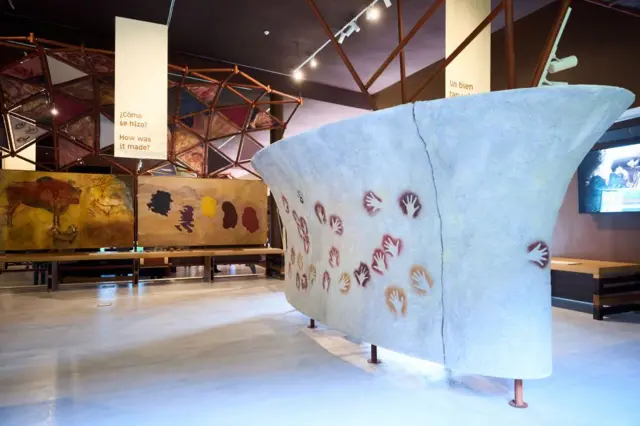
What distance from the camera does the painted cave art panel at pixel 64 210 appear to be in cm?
782

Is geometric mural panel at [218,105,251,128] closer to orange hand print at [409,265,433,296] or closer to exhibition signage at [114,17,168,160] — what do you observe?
exhibition signage at [114,17,168,160]

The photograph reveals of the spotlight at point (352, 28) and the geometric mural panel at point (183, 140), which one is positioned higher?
the spotlight at point (352, 28)

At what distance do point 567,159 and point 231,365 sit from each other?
2.71m

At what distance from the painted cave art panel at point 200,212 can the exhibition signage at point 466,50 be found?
5.58 m

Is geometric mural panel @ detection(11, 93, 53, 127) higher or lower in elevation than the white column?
higher

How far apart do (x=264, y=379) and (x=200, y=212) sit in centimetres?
644

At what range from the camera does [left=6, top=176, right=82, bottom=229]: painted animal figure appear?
7.84m

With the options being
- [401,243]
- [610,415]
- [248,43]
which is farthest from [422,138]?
[248,43]

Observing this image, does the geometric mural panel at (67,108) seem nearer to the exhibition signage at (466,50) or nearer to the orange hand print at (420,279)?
the exhibition signage at (466,50)

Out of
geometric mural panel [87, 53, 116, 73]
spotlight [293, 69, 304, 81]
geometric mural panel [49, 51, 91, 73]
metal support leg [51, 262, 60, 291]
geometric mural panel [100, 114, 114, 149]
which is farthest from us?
geometric mural panel [100, 114, 114, 149]

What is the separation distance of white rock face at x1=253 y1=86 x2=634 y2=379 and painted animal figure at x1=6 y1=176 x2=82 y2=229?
22.2 feet

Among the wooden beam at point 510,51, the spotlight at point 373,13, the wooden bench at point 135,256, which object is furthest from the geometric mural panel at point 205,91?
the wooden beam at point 510,51

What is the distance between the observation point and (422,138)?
2.55 meters

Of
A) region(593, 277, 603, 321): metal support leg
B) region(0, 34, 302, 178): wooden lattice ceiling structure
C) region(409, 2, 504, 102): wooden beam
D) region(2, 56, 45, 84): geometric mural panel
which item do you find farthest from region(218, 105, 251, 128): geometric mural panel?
region(593, 277, 603, 321): metal support leg
